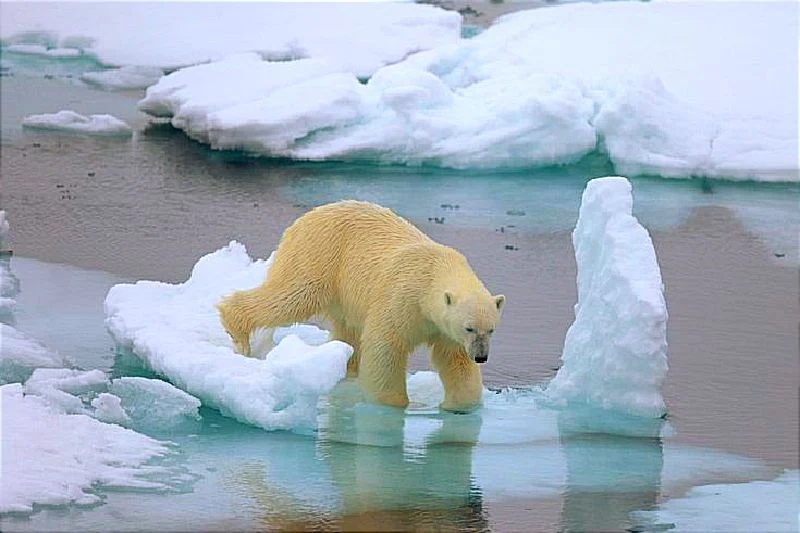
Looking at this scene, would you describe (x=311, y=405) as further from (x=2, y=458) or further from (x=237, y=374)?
(x=2, y=458)

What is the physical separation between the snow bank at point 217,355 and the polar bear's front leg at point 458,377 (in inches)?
20.1

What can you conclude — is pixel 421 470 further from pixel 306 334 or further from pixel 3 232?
pixel 3 232

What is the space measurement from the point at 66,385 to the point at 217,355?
56 cm

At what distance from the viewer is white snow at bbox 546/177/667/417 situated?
217 inches

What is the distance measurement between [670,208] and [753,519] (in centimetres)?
479

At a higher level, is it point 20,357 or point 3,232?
point 3,232

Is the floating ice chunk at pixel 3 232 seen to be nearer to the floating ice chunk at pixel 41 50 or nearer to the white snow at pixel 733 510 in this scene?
the white snow at pixel 733 510

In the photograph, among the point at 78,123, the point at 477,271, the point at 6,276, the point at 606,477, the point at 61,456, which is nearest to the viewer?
the point at 61,456

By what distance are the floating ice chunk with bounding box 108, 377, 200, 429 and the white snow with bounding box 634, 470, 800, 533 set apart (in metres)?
1.61

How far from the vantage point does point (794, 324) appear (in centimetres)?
697

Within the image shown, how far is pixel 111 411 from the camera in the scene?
17.1 feet

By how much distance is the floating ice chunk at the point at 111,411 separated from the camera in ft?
17.0

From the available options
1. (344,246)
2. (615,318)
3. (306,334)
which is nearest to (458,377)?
(615,318)

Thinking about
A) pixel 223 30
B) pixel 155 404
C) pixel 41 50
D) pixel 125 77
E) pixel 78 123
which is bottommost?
pixel 155 404
